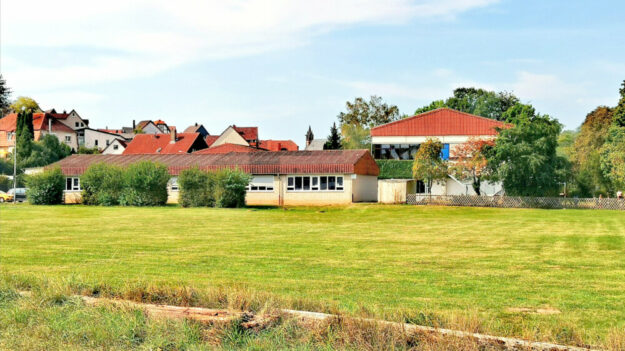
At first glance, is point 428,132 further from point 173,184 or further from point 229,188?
point 229,188

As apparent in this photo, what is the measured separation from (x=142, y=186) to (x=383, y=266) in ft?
125

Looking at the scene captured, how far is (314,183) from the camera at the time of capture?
55.9 meters

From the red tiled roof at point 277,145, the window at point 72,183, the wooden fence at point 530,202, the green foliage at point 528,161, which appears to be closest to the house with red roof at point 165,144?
the red tiled roof at point 277,145

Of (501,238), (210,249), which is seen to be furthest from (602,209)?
(210,249)

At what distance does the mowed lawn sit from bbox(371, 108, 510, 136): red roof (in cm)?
4127

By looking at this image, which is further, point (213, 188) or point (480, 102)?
point (480, 102)

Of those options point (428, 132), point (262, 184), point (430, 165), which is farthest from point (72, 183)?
point (428, 132)

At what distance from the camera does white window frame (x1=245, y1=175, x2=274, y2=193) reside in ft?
187

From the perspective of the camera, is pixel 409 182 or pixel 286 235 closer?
pixel 286 235

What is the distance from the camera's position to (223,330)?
26.2 ft

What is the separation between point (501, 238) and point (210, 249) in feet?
37.5

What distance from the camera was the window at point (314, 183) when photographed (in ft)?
181

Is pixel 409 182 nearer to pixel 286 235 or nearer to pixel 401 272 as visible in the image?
pixel 286 235

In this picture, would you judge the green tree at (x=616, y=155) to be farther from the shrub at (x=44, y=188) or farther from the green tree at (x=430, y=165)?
the shrub at (x=44, y=188)
